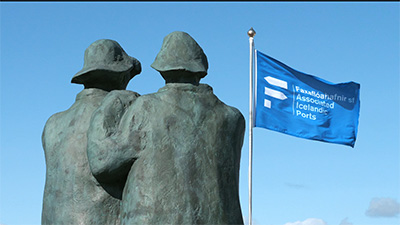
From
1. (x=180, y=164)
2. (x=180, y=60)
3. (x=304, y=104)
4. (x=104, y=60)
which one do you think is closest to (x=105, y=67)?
(x=104, y=60)

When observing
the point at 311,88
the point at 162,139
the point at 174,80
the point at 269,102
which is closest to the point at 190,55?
the point at 174,80

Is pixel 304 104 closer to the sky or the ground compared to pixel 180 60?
closer to the sky

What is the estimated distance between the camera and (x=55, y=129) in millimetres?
10969

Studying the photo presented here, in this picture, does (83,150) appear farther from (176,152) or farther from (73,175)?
(176,152)

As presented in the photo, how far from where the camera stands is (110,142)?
31.5 feet

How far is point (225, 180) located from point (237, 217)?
47 centimetres

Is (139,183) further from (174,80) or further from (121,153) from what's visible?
(174,80)

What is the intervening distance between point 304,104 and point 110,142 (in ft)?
35.1

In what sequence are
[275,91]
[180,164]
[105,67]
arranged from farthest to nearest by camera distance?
[275,91], [105,67], [180,164]

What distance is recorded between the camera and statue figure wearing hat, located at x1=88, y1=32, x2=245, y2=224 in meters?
9.41

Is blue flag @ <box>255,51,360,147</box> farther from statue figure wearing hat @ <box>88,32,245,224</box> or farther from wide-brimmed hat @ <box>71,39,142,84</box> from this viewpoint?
statue figure wearing hat @ <box>88,32,245,224</box>

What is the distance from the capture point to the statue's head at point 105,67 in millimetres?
10836

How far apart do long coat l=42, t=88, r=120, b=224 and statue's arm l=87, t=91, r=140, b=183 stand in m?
0.45

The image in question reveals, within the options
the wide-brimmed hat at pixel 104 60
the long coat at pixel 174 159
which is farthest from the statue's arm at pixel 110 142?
the wide-brimmed hat at pixel 104 60
